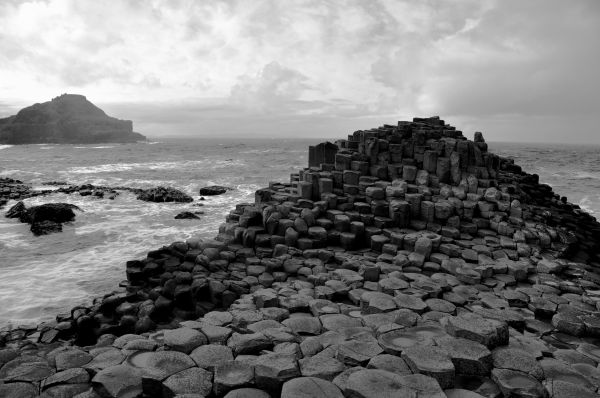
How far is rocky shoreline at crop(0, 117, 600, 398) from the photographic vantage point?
13.4ft

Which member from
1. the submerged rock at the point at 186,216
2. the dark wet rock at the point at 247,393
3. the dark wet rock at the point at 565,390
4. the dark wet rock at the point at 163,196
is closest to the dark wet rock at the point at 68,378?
the dark wet rock at the point at 247,393

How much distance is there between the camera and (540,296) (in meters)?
6.81

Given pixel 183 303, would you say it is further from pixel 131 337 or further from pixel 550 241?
pixel 550 241

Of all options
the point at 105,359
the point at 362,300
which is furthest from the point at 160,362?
the point at 362,300

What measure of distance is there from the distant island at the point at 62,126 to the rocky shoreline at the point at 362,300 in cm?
13221

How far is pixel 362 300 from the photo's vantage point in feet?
20.6

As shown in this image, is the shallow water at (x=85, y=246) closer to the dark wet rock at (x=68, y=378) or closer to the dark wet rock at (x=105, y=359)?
the dark wet rock at (x=105, y=359)

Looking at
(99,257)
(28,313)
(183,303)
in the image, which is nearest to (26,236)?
(99,257)

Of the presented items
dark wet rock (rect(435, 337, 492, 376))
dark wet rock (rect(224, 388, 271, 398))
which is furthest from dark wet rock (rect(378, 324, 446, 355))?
dark wet rock (rect(224, 388, 271, 398))

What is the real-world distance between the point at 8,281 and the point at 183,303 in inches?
259

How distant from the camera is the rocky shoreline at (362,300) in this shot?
4.09 metres

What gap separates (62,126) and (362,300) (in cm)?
14395

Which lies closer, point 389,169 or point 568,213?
point 389,169

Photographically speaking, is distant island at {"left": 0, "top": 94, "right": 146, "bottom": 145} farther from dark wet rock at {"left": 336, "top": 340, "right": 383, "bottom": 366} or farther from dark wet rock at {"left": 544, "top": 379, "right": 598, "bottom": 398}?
dark wet rock at {"left": 544, "top": 379, "right": 598, "bottom": 398}
